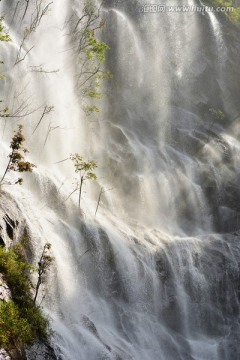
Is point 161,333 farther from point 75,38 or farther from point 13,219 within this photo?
point 75,38

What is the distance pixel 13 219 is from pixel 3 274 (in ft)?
12.4

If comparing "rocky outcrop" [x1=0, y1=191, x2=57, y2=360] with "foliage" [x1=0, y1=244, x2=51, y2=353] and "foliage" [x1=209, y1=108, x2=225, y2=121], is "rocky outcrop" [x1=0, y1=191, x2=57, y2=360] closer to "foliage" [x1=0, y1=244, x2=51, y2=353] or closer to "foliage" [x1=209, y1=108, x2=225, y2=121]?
"foliage" [x1=0, y1=244, x2=51, y2=353]

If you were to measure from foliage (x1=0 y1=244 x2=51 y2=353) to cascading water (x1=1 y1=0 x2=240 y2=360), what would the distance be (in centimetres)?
135

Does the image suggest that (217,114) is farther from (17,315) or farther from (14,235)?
(17,315)

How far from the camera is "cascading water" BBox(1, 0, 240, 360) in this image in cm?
1947

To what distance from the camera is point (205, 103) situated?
43.5 metres

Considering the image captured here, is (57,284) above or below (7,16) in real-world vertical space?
below

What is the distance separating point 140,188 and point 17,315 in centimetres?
1999

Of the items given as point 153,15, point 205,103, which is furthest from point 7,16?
point 205,103

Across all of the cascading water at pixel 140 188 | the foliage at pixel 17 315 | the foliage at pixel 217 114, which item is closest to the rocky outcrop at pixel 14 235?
the foliage at pixel 17 315

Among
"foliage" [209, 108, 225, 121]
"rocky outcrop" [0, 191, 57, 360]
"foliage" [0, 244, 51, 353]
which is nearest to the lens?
"foliage" [0, 244, 51, 353]

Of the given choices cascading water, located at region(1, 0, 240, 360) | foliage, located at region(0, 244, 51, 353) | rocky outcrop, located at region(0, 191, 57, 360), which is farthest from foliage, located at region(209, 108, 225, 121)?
foliage, located at region(0, 244, 51, 353)

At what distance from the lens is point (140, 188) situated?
3114 centimetres

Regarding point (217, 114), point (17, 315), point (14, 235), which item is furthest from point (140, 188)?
point (17, 315)
